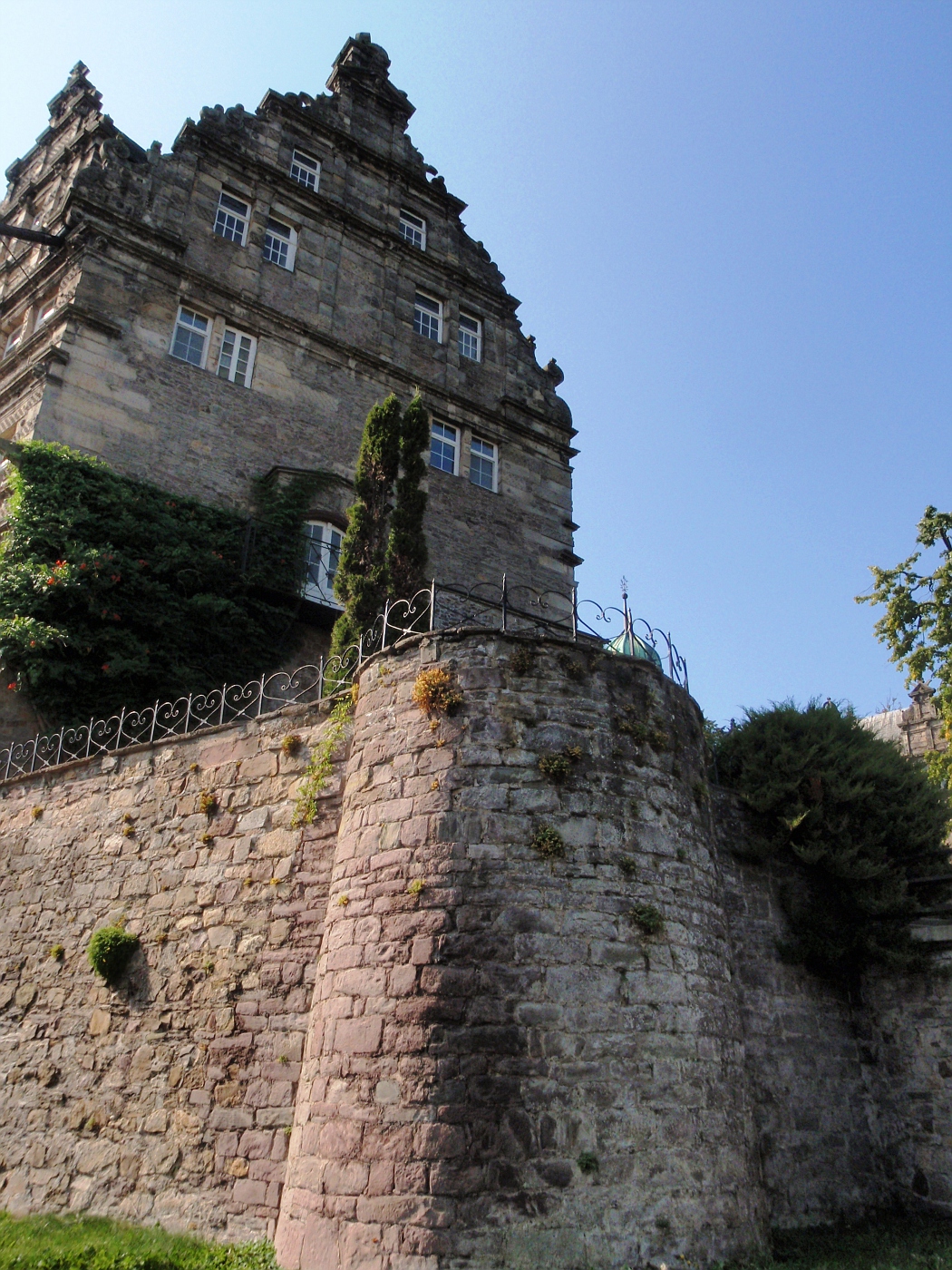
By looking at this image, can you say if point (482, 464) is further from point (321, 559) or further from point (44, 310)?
point (44, 310)

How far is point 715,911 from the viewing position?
25.6 feet

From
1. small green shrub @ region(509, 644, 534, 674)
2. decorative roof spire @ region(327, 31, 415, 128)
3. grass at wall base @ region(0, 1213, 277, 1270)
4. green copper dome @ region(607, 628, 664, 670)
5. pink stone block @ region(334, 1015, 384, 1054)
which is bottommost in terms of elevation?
grass at wall base @ region(0, 1213, 277, 1270)

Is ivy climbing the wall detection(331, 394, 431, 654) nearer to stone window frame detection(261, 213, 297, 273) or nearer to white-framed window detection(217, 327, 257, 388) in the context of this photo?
white-framed window detection(217, 327, 257, 388)

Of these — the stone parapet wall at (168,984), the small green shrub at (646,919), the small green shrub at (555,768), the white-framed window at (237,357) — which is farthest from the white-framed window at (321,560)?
the small green shrub at (646,919)

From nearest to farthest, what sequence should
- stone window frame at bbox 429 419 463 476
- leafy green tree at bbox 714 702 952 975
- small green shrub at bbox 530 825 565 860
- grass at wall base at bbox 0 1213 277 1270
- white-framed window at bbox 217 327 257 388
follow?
grass at wall base at bbox 0 1213 277 1270 < small green shrub at bbox 530 825 565 860 < leafy green tree at bbox 714 702 952 975 < white-framed window at bbox 217 327 257 388 < stone window frame at bbox 429 419 463 476

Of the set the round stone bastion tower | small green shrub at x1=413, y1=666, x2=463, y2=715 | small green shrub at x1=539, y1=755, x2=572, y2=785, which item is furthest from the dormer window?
small green shrub at x1=539, y1=755, x2=572, y2=785

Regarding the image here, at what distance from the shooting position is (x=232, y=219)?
1769cm

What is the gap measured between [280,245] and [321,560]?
678 centimetres

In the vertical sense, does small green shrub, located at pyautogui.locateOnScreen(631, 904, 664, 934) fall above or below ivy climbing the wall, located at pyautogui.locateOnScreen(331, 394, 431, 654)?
below

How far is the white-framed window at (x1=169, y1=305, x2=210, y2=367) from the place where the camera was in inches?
625

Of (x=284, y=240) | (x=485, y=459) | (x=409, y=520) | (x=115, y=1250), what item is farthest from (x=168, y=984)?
(x=284, y=240)

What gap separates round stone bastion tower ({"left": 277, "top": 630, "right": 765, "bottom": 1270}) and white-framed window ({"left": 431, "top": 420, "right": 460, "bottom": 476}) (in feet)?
35.9

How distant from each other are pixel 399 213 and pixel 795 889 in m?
16.4

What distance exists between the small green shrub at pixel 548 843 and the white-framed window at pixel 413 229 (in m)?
16.4
